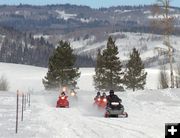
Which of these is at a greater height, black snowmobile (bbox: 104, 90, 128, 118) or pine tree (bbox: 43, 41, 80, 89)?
pine tree (bbox: 43, 41, 80, 89)

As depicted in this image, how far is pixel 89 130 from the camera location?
1828 cm

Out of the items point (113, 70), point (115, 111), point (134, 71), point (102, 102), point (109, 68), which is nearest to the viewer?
point (115, 111)

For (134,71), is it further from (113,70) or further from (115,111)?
(115,111)

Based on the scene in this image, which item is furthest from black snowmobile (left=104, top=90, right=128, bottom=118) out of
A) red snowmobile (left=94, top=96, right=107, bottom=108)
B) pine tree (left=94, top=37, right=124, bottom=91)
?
pine tree (left=94, top=37, right=124, bottom=91)

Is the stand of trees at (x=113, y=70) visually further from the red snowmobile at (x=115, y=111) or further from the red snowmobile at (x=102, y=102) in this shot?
the red snowmobile at (x=115, y=111)

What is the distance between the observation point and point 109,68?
75.2 meters

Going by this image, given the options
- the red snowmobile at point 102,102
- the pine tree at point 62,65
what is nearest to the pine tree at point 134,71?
the pine tree at point 62,65

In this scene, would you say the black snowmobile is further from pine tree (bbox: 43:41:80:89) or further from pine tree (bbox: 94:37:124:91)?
pine tree (bbox: 94:37:124:91)

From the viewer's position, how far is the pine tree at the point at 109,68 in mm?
73688

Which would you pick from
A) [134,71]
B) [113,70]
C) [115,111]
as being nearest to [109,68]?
[113,70]

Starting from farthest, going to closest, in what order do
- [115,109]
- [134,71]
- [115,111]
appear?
1. [134,71]
2. [115,109]
3. [115,111]

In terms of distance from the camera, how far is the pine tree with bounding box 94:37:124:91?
73.7 metres

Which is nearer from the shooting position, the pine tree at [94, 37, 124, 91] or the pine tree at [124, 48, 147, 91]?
the pine tree at [94, 37, 124, 91]

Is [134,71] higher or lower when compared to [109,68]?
lower
